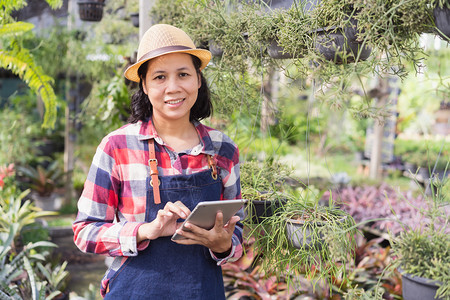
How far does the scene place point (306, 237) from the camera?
5.27 feet

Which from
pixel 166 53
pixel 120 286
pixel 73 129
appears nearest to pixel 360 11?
pixel 166 53

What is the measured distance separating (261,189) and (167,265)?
0.63 m

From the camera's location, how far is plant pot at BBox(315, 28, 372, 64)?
133 cm

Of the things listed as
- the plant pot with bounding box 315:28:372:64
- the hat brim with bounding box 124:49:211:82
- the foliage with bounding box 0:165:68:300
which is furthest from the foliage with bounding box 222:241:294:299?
the plant pot with bounding box 315:28:372:64

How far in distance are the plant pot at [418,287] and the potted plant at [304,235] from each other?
8.3 inches

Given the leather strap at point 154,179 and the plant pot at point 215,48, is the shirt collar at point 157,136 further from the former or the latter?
the plant pot at point 215,48

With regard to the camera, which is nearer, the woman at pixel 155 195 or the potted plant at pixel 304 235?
the woman at pixel 155 195

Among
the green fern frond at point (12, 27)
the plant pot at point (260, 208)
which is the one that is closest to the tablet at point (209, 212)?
the plant pot at point (260, 208)

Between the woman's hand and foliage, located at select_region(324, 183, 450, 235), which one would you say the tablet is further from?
foliage, located at select_region(324, 183, 450, 235)

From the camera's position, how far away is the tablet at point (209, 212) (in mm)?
1248

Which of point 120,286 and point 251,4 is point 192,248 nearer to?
point 120,286

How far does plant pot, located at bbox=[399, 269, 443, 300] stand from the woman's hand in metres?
0.58

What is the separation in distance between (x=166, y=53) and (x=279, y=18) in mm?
440

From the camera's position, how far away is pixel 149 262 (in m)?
1.46
